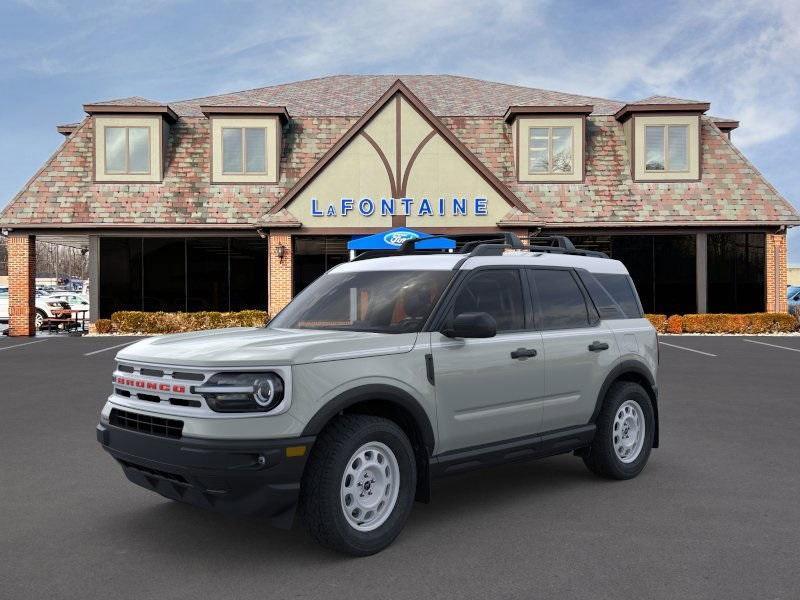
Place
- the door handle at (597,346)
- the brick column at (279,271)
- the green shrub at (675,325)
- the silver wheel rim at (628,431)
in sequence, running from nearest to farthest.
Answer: the door handle at (597,346), the silver wheel rim at (628,431), the brick column at (279,271), the green shrub at (675,325)

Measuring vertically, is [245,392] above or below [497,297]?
below

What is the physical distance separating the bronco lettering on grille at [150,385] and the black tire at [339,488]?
34.8 inches

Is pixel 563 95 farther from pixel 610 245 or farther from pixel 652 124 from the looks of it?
pixel 610 245

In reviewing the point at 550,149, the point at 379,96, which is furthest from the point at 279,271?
the point at 379,96

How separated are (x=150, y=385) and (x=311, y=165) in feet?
68.1

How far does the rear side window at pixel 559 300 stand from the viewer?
6105 mm

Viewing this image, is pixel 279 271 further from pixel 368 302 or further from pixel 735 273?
pixel 368 302

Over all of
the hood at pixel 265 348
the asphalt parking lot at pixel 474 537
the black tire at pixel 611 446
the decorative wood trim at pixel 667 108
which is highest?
the decorative wood trim at pixel 667 108

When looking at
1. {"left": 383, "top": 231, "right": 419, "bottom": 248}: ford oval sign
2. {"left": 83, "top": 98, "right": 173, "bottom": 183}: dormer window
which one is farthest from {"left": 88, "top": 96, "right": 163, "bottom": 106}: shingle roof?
{"left": 383, "top": 231, "right": 419, "bottom": 248}: ford oval sign

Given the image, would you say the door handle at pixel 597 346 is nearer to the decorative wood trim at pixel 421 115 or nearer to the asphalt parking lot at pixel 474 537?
the asphalt parking lot at pixel 474 537

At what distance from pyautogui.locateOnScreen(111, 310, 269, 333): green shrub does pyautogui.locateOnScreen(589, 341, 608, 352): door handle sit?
18.0 meters

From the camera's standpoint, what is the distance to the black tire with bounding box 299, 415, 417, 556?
14.5 feet

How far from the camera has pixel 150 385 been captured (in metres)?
4.71

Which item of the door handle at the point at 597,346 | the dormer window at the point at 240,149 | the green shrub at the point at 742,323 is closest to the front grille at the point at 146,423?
the door handle at the point at 597,346
